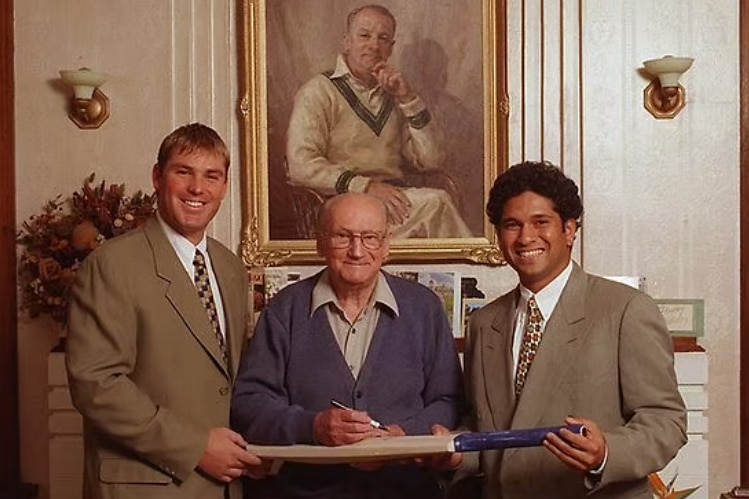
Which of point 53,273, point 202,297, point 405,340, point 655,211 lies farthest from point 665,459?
point 53,273

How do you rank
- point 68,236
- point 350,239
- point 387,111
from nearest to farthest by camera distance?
1. point 350,239
2. point 68,236
3. point 387,111

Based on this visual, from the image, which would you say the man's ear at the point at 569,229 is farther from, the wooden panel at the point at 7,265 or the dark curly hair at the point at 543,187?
the wooden panel at the point at 7,265

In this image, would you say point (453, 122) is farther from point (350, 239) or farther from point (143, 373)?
point (143, 373)

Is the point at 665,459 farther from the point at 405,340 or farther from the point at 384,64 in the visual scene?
the point at 384,64

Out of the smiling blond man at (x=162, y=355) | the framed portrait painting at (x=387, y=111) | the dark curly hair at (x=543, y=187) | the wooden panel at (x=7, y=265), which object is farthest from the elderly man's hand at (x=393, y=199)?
the dark curly hair at (x=543, y=187)

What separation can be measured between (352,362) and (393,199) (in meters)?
2.21

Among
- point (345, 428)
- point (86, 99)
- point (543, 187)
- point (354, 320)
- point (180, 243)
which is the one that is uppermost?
point (86, 99)

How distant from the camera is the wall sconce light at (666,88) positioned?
4750 millimetres

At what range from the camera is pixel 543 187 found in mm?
2654

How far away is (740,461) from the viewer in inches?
195

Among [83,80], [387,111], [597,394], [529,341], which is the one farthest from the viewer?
[387,111]

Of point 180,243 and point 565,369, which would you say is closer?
point 565,369

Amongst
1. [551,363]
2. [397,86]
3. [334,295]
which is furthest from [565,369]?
[397,86]

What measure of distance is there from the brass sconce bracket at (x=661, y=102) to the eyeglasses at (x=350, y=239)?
8.07ft
